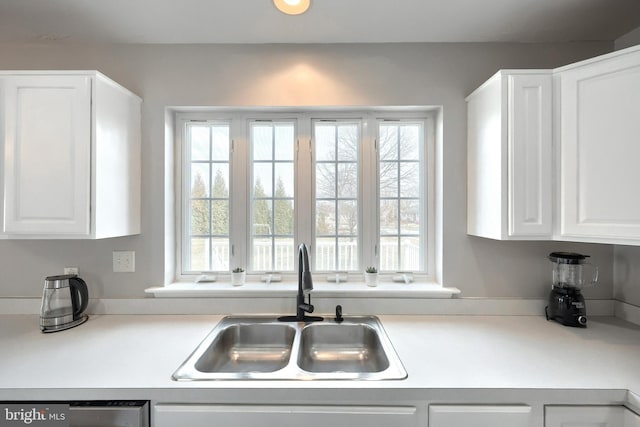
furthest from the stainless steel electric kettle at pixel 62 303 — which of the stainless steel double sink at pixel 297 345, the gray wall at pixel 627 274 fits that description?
the gray wall at pixel 627 274

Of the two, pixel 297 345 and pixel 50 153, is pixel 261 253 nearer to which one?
pixel 297 345

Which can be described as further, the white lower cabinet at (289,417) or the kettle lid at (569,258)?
the kettle lid at (569,258)

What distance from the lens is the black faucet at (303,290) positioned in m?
1.43

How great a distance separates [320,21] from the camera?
60.4 inches

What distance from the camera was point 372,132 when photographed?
1828 mm

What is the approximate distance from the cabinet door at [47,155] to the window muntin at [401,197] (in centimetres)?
155

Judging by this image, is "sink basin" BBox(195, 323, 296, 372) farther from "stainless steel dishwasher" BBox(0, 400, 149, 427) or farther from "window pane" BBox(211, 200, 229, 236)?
"window pane" BBox(211, 200, 229, 236)

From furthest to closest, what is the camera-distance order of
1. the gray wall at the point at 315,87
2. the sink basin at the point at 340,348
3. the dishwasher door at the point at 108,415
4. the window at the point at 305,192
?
the window at the point at 305,192, the gray wall at the point at 315,87, the sink basin at the point at 340,348, the dishwasher door at the point at 108,415

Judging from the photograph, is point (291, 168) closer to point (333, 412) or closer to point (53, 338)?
point (333, 412)

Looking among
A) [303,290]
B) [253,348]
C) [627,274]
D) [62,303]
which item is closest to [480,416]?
[303,290]

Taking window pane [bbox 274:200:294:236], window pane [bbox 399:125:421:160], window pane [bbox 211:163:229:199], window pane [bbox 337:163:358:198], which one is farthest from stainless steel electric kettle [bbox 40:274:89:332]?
window pane [bbox 399:125:421:160]

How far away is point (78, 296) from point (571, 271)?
2563 mm

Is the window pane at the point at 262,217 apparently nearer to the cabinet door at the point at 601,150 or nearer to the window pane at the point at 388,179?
the window pane at the point at 388,179

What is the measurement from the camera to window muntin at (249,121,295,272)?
1.85 m
